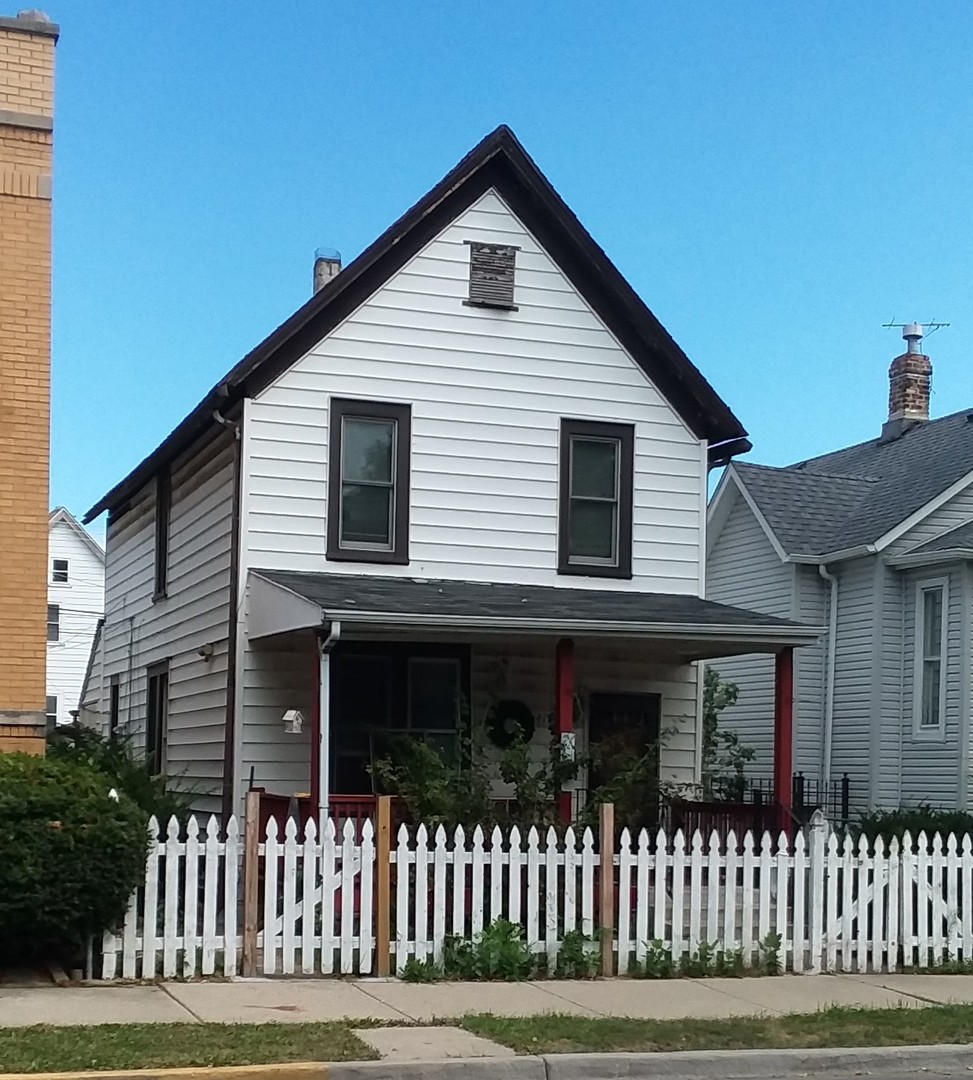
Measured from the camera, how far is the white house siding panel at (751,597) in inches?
962

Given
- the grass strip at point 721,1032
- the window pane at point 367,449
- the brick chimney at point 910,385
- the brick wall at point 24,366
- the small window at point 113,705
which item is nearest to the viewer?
the grass strip at point 721,1032

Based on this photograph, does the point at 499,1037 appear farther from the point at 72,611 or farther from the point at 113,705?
the point at 72,611

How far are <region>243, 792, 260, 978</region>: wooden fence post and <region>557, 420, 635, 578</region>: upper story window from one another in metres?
7.09

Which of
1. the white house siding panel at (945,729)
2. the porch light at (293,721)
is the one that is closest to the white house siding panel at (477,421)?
the porch light at (293,721)

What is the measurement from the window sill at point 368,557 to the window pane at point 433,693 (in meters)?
1.17

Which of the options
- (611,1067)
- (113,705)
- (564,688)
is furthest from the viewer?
(113,705)

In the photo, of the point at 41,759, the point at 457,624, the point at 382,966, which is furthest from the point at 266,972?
the point at 457,624

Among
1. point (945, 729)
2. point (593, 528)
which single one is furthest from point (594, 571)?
point (945, 729)

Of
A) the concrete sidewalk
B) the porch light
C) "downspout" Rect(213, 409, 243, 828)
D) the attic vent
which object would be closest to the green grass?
the concrete sidewalk

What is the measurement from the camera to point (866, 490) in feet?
84.4

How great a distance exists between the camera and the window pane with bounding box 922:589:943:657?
22.1m

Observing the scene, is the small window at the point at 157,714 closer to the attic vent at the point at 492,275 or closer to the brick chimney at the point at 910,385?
the attic vent at the point at 492,275

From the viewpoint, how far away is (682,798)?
695 inches

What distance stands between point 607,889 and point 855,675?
1196 centimetres
